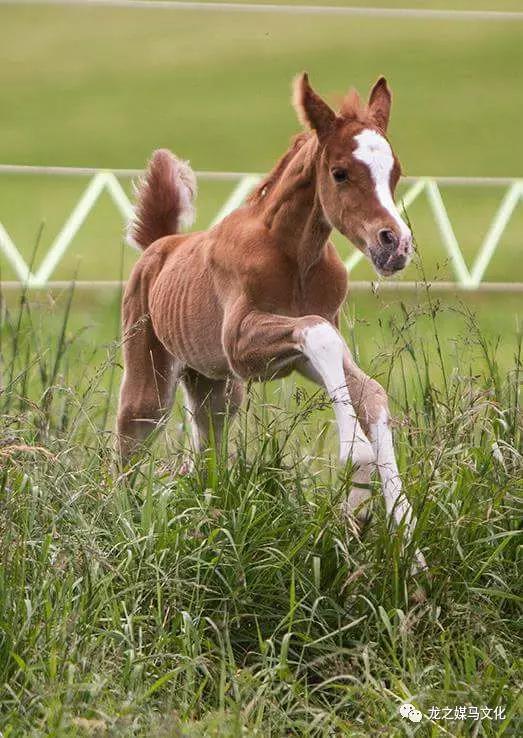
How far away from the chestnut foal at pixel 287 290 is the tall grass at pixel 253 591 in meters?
0.15

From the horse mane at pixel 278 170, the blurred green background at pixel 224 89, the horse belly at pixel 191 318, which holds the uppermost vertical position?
the blurred green background at pixel 224 89

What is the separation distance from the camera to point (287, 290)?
19.2 feet

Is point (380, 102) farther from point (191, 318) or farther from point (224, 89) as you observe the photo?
point (224, 89)

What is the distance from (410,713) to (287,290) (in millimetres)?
1999

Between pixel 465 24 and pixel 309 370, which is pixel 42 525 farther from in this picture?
pixel 465 24

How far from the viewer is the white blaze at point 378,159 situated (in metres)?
5.38

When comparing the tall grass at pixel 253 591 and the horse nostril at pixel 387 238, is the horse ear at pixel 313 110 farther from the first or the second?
the tall grass at pixel 253 591

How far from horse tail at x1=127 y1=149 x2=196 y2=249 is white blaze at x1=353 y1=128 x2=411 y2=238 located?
1.86m

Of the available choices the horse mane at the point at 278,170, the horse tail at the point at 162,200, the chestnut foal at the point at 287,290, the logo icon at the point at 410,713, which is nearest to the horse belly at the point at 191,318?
the chestnut foal at the point at 287,290

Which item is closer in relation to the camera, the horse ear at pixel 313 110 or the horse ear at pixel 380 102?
the horse ear at pixel 313 110

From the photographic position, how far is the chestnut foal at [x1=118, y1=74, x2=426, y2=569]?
527cm

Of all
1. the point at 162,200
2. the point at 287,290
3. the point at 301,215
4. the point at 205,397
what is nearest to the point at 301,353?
the point at 287,290

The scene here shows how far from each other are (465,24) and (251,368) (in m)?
28.0

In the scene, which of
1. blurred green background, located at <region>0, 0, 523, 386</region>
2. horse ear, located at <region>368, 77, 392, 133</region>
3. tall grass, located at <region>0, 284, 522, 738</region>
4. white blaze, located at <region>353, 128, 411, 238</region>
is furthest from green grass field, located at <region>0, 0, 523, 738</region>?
blurred green background, located at <region>0, 0, 523, 386</region>
